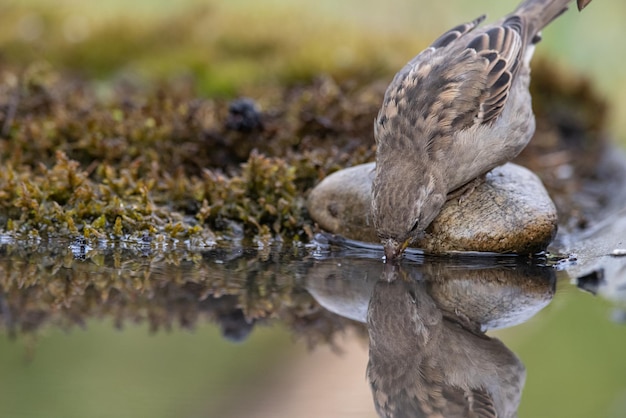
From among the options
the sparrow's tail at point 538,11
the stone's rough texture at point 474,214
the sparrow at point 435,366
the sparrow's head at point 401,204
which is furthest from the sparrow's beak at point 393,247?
the sparrow's tail at point 538,11

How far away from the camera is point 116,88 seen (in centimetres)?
958

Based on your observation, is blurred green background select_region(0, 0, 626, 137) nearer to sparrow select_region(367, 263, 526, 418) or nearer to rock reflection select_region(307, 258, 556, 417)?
rock reflection select_region(307, 258, 556, 417)

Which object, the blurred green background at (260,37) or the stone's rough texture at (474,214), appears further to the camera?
the blurred green background at (260,37)

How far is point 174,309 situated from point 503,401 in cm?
174

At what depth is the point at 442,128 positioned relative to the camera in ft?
18.4

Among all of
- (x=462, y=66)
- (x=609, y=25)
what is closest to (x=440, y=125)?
(x=462, y=66)

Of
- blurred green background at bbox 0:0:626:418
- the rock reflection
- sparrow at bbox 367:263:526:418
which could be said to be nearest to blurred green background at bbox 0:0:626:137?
blurred green background at bbox 0:0:626:418

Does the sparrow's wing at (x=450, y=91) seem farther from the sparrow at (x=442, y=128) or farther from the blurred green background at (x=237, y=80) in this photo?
the blurred green background at (x=237, y=80)

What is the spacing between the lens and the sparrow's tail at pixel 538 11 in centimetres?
682

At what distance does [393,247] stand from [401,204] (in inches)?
10.9

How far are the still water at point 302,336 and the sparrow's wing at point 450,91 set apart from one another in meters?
0.86

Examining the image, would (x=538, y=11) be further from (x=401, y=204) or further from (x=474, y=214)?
(x=401, y=204)

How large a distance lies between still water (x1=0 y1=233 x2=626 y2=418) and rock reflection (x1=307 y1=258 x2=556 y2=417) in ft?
0.03

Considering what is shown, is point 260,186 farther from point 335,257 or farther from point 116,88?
point 116,88
